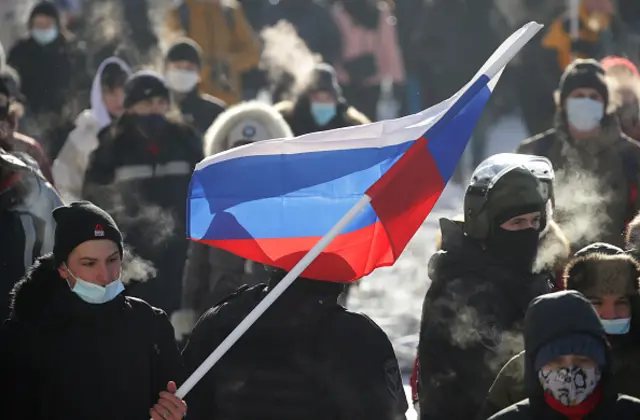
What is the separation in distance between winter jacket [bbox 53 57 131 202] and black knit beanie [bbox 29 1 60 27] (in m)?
2.33

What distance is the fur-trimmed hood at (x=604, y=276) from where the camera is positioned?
253 inches

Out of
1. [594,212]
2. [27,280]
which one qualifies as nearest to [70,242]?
[27,280]

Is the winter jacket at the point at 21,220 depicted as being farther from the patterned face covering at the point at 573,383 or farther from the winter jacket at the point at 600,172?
the patterned face covering at the point at 573,383

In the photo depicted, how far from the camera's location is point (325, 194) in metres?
6.45

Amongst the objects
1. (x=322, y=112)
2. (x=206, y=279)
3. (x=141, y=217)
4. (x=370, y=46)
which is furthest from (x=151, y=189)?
(x=370, y=46)

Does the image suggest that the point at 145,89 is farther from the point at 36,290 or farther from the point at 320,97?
the point at 36,290

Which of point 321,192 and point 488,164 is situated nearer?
point 321,192

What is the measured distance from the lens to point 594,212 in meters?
9.01

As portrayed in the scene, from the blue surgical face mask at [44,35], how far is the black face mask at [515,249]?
846 cm

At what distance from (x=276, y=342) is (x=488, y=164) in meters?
1.45

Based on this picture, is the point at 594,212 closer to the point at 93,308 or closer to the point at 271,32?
the point at 93,308

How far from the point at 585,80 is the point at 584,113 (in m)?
0.22

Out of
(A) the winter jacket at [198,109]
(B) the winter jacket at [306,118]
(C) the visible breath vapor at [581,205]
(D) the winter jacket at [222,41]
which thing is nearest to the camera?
(C) the visible breath vapor at [581,205]

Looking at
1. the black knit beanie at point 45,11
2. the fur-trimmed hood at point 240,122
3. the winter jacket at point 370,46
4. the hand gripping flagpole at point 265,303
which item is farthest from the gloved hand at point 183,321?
the winter jacket at point 370,46
